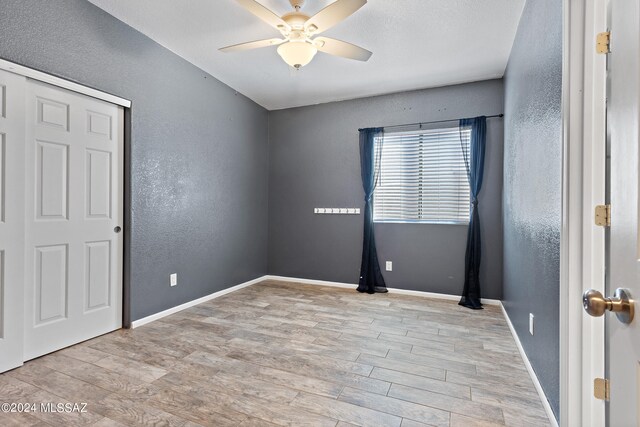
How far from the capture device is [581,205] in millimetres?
1235

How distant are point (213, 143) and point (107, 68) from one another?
132 centimetres

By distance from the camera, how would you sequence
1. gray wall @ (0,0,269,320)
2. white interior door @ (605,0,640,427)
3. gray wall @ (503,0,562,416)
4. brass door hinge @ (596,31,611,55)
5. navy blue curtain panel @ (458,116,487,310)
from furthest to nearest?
navy blue curtain panel @ (458,116,487,310), gray wall @ (0,0,269,320), gray wall @ (503,0,562,416), brass door hinge @ (596,31,611,55), white interior door @ (605,0,640,427)

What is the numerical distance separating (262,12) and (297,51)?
356 millimetres

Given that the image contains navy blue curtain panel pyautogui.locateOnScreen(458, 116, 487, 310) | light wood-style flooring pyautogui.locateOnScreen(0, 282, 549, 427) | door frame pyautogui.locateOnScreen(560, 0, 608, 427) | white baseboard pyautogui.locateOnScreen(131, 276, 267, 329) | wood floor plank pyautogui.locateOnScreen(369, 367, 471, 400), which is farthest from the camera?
navy blue curtain panel pyautogui.locateOnScreen(458, 116, 487, 310)

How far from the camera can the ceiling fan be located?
1970 millimetres

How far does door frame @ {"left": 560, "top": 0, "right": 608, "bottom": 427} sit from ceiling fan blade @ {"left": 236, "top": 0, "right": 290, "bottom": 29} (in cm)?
163

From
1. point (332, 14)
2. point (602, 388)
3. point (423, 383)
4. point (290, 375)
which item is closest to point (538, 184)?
point (602, 388)

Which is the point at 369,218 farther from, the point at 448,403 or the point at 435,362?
the point at 448,403

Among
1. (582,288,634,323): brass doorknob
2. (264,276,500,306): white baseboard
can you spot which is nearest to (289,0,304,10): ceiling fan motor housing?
(582,288,634,323): brass doorknob

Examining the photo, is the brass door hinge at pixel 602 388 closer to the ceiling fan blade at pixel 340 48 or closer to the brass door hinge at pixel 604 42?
the brass door hinge at pixel 604 42

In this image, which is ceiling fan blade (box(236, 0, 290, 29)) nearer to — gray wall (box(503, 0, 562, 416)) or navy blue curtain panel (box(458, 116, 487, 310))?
gray wall (box(503, 0, 562, 416))

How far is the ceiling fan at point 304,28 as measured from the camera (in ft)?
6.46

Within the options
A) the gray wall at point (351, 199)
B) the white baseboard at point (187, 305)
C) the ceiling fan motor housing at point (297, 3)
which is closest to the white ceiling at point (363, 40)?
the ceiling fan motor housing at point (297, 3)

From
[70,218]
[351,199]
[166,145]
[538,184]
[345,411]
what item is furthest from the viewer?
[351,199]
